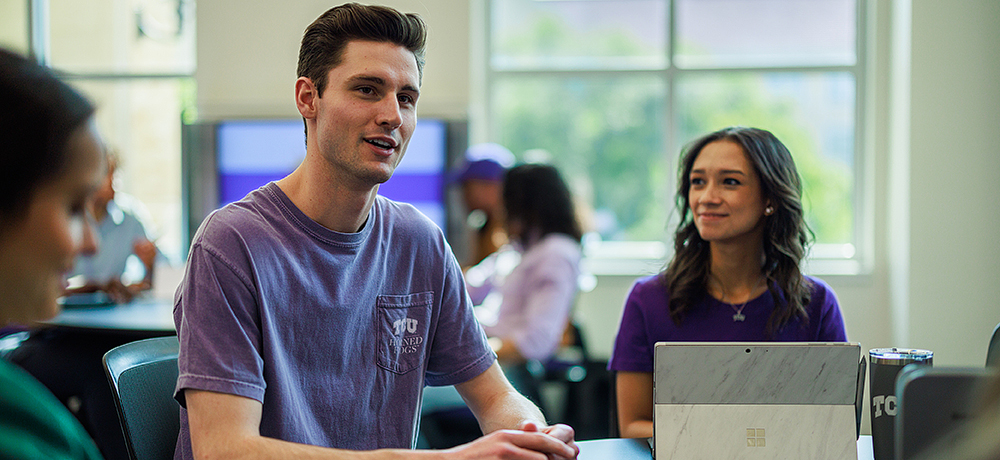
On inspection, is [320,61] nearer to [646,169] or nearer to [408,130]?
[408,130]

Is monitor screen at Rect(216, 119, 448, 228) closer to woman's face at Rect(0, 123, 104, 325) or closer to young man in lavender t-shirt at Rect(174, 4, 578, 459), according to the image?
young man in lavender t-shirt at Rect(174, 4, 578, 459)

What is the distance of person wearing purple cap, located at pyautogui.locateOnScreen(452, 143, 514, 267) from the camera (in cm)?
366

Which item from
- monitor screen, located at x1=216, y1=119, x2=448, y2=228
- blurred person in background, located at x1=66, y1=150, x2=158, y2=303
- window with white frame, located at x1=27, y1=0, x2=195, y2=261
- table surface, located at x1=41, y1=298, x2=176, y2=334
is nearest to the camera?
table surface, located at x1=41, y1=298, x2=176, y2=334

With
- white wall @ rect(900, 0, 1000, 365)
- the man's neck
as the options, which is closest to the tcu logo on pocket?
the man's neck

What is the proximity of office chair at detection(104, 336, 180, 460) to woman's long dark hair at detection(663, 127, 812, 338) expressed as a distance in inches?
45.1

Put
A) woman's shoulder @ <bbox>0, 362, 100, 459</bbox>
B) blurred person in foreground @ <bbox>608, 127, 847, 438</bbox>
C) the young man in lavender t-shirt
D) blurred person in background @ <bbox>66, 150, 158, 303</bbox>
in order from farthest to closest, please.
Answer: blurred person in background @ <bbox>66, 150, 158, 303</bbox>, blurred person in foreground @ <bbox>608, 127, 847, 438</bbox>, the young man in lavender t-shirt, woman's shoulder @ <bbox>0, 362, 100, 459</bbox>

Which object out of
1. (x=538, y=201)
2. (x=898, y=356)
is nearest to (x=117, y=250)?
(x=538, y=201)

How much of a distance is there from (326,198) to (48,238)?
625 millimetres

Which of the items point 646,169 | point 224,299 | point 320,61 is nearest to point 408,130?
point 320,61

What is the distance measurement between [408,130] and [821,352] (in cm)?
84

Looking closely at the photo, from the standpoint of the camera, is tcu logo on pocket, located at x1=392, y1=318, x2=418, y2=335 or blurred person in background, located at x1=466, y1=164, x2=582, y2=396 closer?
tcu logo on pocket, located at x1=392, y1=318, x2=418, y2=335

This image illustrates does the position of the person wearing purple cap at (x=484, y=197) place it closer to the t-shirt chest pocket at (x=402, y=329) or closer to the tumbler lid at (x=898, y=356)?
the t-shirt chest pocket at (x=402, y=329)

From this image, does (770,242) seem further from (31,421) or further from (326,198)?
(31,421)

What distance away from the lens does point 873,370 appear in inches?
49.6
